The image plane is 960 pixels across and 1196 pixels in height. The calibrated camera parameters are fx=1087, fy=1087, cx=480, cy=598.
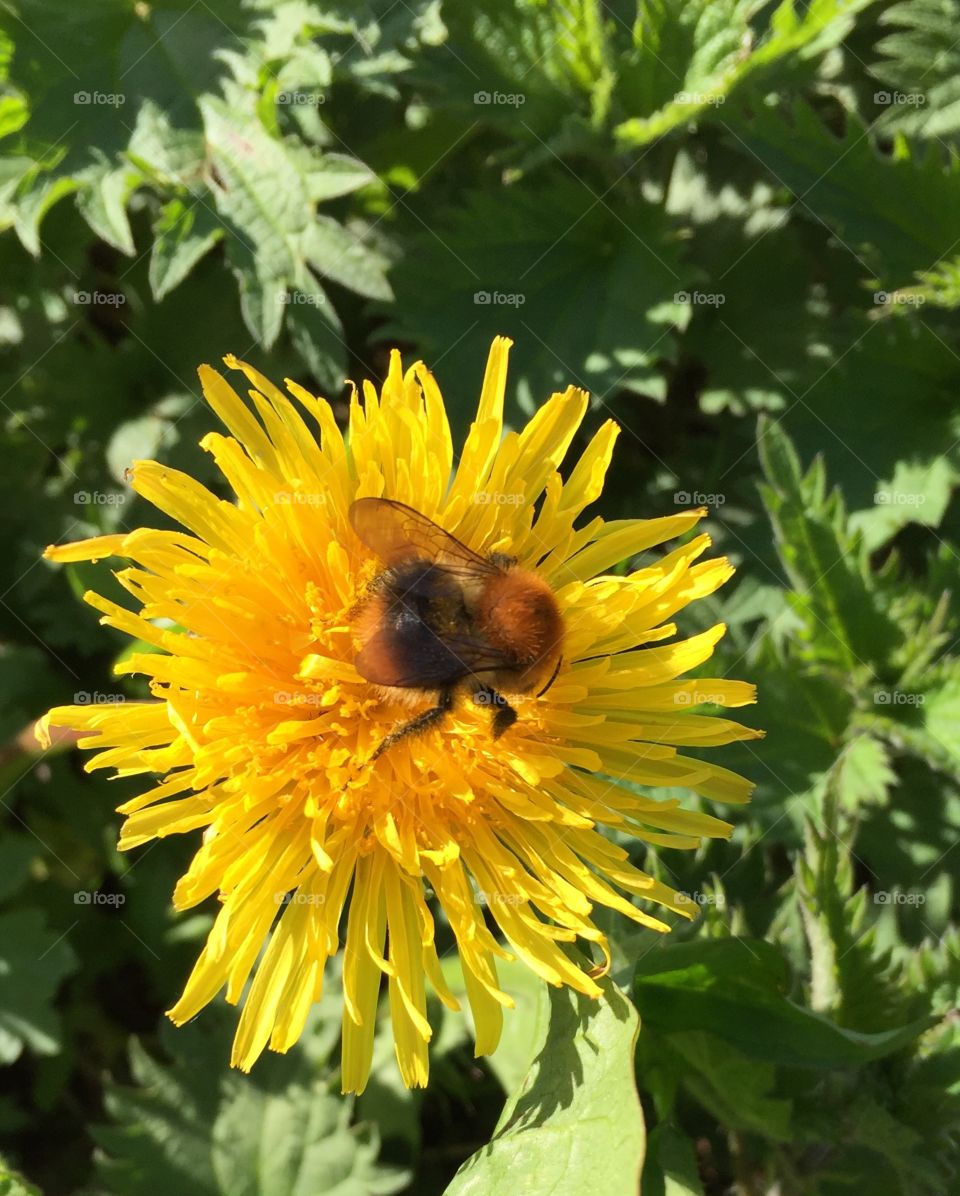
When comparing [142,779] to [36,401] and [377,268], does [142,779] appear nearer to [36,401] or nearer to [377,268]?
[36,401]

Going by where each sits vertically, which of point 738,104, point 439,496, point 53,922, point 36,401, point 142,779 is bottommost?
point 53,922

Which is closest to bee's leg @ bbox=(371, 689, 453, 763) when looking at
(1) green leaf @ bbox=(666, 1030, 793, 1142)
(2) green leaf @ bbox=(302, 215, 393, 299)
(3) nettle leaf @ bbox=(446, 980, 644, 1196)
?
(3) nettle leaf @ bbox=(446, 980, 644, 1196)

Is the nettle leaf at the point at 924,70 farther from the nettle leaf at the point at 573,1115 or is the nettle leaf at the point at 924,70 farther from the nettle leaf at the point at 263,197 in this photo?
the nettle leaf at the point at 573,1115

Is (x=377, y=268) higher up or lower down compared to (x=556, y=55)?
Result: lower down

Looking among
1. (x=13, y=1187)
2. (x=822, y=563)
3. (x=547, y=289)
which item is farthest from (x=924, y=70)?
(x=13, y=1187)

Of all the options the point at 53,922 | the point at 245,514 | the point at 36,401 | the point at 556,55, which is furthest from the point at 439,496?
the point at 53,922

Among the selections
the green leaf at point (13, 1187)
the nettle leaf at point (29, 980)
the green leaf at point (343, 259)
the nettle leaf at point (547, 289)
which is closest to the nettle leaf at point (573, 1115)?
the green leaf at point (13, 1187)

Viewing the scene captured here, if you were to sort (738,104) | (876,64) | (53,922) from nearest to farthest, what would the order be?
(738,104) → (876,64) → (53,922)

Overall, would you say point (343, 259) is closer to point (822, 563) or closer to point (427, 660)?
point (427, 660)
